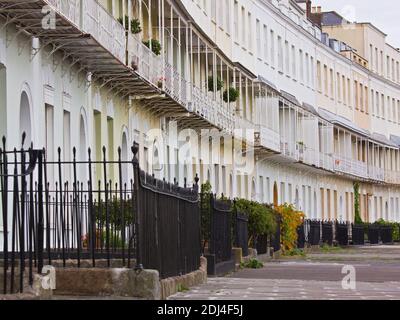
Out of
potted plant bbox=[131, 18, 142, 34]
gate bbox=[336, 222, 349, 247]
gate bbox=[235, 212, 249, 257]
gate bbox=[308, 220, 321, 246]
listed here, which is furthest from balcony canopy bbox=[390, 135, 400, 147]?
potted plant bbox=[131, 18, 142, 34]

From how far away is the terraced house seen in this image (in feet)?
78.7

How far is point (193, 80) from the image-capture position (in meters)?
45.5

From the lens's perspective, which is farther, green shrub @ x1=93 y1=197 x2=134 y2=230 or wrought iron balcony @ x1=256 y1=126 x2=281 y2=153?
wrought iron balcony @ x1=256 y1=126 x2=281 y2=153

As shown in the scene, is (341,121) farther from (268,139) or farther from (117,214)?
(117,214)

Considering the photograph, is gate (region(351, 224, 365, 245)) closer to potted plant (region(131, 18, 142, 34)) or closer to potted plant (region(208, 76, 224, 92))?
potted plant (region(208, 76, 224, 92))

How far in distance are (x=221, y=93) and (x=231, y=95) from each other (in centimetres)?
36

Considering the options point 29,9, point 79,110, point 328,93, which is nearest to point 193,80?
point 79,110

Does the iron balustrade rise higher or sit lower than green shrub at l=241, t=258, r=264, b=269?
higher

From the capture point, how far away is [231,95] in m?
50.8

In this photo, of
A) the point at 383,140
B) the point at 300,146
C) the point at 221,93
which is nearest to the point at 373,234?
the point at 300,146

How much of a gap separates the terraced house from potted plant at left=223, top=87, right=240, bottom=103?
0.08 m
